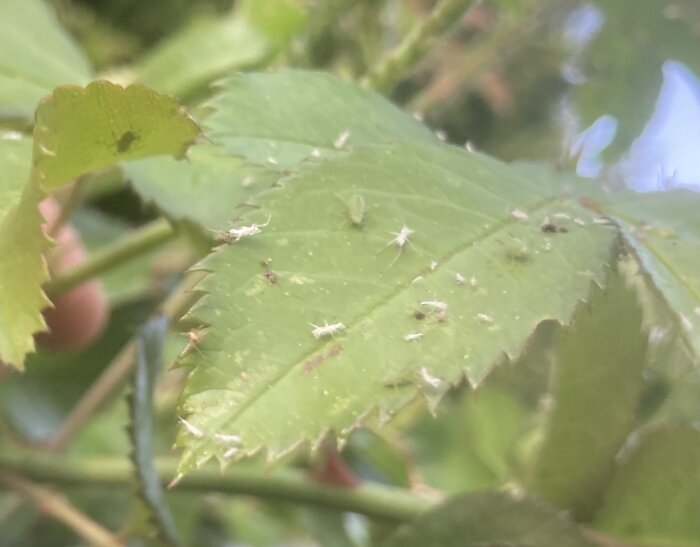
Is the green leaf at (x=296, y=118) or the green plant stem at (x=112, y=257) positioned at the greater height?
the green leaf at (x=296, y=118)

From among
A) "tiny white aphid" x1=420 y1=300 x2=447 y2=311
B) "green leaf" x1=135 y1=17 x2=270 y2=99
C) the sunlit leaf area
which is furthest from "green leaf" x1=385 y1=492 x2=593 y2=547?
"green leaf" x1=135 y1=17 x2=270 y2=99

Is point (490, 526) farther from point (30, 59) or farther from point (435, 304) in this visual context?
point (30, 59)

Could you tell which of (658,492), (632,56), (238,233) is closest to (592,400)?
(658,492)

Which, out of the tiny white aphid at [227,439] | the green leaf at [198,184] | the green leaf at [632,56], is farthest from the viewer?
the green leaf at [632,56]

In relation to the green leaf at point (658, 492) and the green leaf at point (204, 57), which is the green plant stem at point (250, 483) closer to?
the green leaf at point (658, 492)

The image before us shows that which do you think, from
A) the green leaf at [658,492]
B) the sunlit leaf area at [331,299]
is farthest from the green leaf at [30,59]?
the green leaf at [658,492]

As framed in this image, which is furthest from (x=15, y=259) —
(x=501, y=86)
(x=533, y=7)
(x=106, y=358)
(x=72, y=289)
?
(x=501, y=86)

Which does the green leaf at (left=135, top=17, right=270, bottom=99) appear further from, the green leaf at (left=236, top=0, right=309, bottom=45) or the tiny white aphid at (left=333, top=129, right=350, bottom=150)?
the tiny white aphid at (left=333, top=129, right=350, bottom=150)
